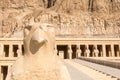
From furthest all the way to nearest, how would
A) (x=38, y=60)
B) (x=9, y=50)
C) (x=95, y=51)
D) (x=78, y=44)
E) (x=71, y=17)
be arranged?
(x=71, y=17) → (x=9, y=50) → (x=78, y=44) → (x=95, y=51) → (x=38, y=60)

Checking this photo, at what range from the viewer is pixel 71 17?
182 feet

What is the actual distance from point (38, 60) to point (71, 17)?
163 ft

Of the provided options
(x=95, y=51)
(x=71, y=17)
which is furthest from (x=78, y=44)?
(x=71, y=17)

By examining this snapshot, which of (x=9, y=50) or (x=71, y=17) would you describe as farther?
(x=71, y=17)

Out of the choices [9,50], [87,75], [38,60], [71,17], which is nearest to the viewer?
[38,60]

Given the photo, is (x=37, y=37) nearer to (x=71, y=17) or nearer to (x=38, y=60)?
(x=38, y=60)

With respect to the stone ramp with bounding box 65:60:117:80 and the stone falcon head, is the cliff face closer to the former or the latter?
the stone ramp with bounding box 65:60:117:80

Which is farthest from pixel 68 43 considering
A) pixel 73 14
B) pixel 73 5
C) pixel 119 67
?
pixel 119 67

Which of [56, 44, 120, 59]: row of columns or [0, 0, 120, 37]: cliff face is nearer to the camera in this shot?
[56, 44, 120, 59]: row of columns

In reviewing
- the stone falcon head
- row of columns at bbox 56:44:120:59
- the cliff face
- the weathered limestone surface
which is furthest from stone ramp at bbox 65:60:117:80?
the cliff face

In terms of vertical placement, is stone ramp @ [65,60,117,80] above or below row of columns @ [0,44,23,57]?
above

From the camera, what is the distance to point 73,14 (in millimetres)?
57750

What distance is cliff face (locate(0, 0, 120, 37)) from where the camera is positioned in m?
53.6

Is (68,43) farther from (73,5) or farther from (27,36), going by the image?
(27,36)
